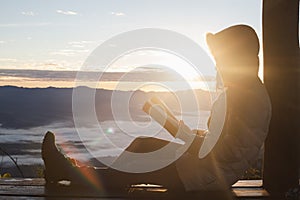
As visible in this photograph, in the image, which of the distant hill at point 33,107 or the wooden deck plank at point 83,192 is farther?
the distant hill at point 33,107

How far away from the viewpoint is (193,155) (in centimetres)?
430

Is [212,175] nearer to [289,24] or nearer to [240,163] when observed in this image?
[240,163]

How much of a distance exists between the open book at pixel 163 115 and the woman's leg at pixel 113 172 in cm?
14

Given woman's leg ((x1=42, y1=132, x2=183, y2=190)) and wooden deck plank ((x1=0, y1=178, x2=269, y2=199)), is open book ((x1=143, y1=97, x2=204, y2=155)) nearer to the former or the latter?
woman's leg ((x1=42, y1=132, x2=183, y2=190))

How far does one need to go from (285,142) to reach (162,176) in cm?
106

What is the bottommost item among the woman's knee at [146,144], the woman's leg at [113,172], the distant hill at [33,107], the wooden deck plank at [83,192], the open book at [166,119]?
the distant hill at [33,107]

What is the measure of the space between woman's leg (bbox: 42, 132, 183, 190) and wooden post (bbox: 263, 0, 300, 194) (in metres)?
0.87

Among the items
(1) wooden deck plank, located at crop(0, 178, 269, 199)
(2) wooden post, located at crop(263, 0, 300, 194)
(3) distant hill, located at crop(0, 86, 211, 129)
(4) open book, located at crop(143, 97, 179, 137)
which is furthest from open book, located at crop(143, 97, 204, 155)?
(3) distant hill, located at crop(0, 86, 211, 129)

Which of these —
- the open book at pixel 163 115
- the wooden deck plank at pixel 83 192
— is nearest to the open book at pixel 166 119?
the open book at pixel 163 115

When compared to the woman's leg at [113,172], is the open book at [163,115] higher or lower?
higher

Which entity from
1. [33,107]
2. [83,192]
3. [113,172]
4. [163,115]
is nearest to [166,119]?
[163,115]

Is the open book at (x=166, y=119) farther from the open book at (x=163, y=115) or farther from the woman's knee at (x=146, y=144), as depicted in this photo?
the woman's knee at (x=146, y=144)

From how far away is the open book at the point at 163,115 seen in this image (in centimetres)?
437

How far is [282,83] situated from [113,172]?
61.8 inches
